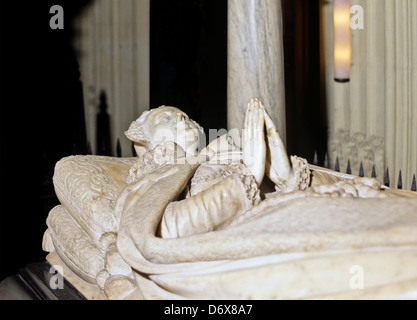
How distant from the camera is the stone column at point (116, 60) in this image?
632 cm

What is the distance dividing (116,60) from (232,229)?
4485 millimetres

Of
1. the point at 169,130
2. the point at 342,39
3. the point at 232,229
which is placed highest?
the point at 342,39

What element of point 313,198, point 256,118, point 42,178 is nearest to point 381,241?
point 313,198

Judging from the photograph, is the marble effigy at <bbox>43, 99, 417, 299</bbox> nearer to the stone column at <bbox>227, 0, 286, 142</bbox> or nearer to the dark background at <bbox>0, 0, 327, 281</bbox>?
the stone column at <bbox>227, 0, 286, 142</bbox>

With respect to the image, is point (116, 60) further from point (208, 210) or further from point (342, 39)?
point (208, 210)

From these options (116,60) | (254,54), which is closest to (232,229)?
(254,54)

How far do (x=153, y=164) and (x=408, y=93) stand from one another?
3.27 m

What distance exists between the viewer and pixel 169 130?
132 inches

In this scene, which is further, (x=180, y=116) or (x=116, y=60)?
(x=116, y=60)

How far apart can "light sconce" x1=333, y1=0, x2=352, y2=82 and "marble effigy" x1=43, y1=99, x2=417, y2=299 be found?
3.04m

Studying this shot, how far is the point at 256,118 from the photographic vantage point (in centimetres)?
281

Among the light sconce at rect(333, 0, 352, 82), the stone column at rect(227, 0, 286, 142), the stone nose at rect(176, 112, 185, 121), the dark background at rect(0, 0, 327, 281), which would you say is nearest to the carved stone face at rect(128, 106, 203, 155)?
the stone nose at rect(176, 112, 185, 121)

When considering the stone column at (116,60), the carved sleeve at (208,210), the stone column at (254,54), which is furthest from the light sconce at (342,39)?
the carved sleeve at (208,210)
